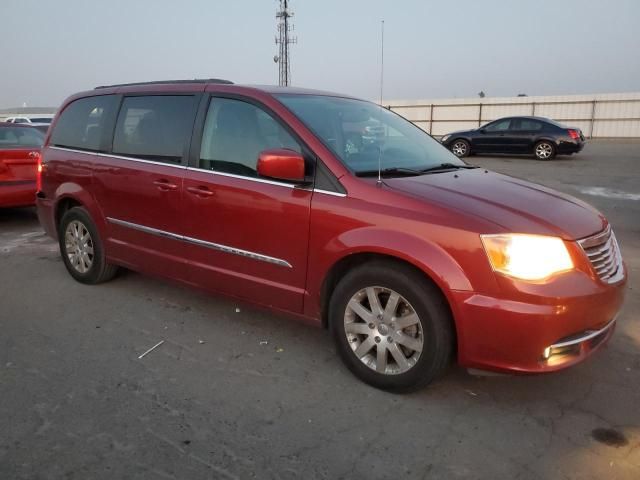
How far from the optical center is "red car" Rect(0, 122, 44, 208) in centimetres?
752

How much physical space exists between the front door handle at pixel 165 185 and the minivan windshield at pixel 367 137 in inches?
41.2

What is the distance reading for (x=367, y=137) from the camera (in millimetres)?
3834

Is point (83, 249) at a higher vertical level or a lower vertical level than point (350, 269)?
lower

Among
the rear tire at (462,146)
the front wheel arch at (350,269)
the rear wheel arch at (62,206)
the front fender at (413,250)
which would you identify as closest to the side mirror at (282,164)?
the front fender at (413,250)

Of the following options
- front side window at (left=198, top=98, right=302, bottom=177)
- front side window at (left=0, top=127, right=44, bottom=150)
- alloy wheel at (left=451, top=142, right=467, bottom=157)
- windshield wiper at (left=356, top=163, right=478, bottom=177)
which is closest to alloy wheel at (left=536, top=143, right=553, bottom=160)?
alloy wheel at (left=451, top=142, right=467, bottom=157)

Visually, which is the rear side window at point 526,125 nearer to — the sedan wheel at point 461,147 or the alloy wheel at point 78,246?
the sedan wheel at point 461,147

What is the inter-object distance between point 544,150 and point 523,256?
54.9 ft

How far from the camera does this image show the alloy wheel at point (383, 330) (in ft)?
9.92

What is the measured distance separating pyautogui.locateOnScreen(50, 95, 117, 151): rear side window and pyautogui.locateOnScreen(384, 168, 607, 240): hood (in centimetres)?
288

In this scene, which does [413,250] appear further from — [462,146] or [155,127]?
[462,146]

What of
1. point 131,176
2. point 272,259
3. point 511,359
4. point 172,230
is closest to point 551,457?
point 511,359

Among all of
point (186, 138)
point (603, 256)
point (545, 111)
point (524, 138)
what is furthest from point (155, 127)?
point (545, 111)

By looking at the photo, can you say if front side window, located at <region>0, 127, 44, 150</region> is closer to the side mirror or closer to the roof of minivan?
the roof of minivan

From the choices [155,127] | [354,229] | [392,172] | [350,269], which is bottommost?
[350,269]
